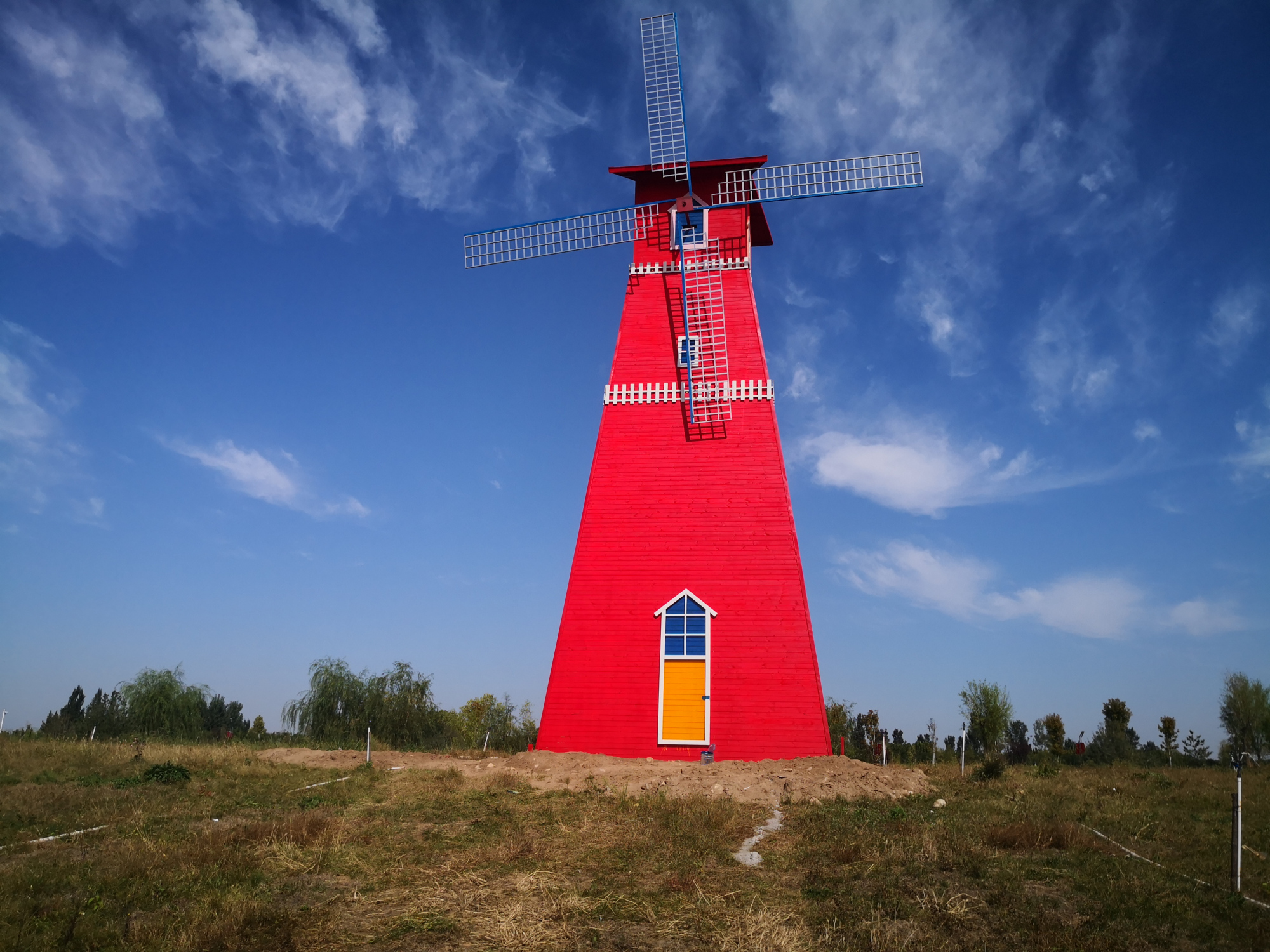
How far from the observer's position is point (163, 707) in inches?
1310

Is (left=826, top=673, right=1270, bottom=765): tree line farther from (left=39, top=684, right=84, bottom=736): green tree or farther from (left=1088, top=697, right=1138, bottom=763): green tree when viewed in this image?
(left=39, top=684, right=84, bottom=736): green tree

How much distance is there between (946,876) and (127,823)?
1009 centimetres

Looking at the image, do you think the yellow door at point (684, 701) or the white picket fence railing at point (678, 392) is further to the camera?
the white picket fence railing at point (678, 392)

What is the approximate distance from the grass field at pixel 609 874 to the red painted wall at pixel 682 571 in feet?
11.7

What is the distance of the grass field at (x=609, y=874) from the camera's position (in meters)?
6.21

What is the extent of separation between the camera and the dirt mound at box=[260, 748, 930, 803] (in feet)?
42.8

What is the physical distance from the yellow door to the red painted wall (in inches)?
9.1

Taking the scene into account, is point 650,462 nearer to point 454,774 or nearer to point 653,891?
point 454,774

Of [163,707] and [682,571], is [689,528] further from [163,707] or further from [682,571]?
[163,707]

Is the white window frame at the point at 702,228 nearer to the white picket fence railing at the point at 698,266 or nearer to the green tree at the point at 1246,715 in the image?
the white picket fence railing at the point at 698,266

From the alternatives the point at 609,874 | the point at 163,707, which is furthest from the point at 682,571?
the point at 163,707

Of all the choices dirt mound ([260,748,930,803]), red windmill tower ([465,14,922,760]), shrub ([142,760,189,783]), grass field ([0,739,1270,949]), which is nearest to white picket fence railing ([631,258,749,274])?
red windmill tower ([465,14,922,760])

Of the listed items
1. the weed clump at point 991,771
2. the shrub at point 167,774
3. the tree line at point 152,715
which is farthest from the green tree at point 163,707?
the weed clump at point 991,771

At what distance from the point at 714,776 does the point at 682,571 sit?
472 cm
